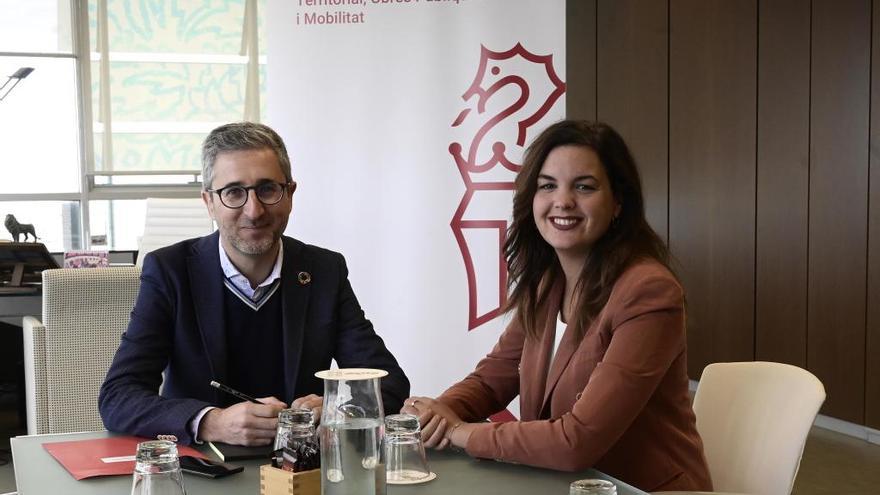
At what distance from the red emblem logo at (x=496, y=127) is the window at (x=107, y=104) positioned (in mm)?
5369

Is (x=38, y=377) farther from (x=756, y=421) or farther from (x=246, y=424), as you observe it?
(x=756, y=421)

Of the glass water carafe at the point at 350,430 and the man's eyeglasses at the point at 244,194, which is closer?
the glass water carafe at the point at 350,430

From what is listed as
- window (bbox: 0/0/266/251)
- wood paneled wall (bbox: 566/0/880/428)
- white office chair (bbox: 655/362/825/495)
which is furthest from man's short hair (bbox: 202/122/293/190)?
window (bbox: 0/0/266/251)

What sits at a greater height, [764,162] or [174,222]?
[764,162]

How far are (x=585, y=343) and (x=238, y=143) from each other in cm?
90

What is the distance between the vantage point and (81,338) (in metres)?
3.60

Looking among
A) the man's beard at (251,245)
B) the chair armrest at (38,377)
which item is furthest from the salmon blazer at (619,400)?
the chair armrest at (38,377)

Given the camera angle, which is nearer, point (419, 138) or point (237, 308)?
point (237, 308)

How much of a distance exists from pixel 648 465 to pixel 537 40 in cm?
213

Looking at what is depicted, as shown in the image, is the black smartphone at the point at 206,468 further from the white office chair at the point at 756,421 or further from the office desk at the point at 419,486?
the white office chair at the point at 756,421

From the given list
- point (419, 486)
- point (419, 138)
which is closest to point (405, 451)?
point (419, 486)

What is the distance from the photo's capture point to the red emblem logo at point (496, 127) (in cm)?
377

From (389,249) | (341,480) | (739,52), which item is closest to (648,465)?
(341,480)

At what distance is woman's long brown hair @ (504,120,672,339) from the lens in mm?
2148
